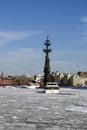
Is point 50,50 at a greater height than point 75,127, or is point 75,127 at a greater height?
point 50,50

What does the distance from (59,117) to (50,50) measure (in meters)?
90.2

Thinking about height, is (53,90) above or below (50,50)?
below

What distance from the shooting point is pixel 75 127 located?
1853cm

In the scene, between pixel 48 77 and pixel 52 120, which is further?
pixel 48 77

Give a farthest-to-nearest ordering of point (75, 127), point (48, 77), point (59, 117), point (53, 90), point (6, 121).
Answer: point (48, 77), point (53, 90), point (59, 117), point (6, 121), point (75, 127)

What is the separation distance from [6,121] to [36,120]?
5.33 ft

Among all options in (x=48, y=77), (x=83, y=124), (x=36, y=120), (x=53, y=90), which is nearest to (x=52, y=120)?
(x=36, y=120)

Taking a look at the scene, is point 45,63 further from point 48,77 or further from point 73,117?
point 73,117

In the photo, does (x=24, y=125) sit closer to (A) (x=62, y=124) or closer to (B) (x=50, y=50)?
(A) (x=62, y=124)

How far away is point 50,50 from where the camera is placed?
370 feet

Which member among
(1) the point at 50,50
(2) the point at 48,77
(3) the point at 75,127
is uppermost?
(1) the point at 50,50

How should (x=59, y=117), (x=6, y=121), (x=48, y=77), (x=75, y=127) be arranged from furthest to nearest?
(x=48, y=77), (x=59, y=117), (x=6, y=121), (x=75, y=127)

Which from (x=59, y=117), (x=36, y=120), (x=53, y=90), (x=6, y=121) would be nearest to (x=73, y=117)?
(x=59, y=117)

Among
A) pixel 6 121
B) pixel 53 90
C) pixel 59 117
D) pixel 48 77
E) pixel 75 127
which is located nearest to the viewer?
pixel 75 127
